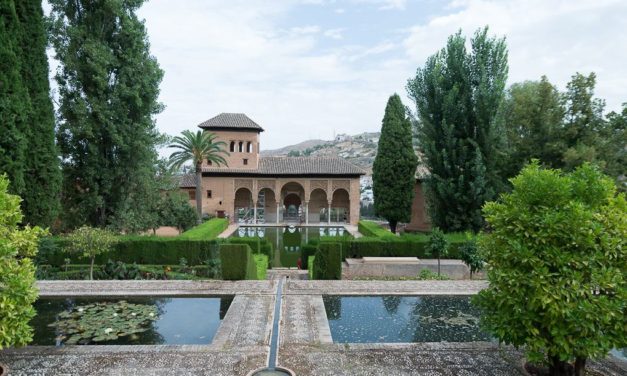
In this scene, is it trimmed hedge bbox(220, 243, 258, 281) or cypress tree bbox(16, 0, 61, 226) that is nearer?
trimmed hedge bbox(220, 243, 258, 281)

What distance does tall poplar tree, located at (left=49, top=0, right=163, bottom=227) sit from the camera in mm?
15859

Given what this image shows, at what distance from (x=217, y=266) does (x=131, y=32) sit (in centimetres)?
1038

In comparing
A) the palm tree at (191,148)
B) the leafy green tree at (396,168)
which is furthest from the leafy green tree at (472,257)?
the palm tree at (191,148)

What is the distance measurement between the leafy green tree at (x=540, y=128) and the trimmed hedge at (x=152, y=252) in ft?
41.1

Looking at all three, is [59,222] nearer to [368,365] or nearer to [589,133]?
[368,365]

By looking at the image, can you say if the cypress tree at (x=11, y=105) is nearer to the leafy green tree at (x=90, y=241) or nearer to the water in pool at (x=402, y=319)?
the leafy green tree at (x=90, y=241)

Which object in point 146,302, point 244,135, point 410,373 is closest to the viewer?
point 410,373

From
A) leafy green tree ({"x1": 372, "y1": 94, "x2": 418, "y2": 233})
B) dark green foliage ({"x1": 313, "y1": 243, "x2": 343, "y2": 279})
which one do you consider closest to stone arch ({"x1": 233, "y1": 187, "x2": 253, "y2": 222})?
leafy green tree ({"x1": 372, "y1": 94, "x2": 418, "y2": 233})

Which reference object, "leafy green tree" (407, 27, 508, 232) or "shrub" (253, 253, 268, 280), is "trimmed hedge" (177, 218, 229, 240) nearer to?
"shrub" (253, 253, 268, 280)

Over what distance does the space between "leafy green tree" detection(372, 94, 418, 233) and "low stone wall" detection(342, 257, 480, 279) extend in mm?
10619

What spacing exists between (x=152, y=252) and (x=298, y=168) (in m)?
19.7

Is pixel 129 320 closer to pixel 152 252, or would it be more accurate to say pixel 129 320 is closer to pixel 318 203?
pixel 152 252

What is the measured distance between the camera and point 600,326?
4.34 m

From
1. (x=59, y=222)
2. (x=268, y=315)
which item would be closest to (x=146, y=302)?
(x=268, y=315)
